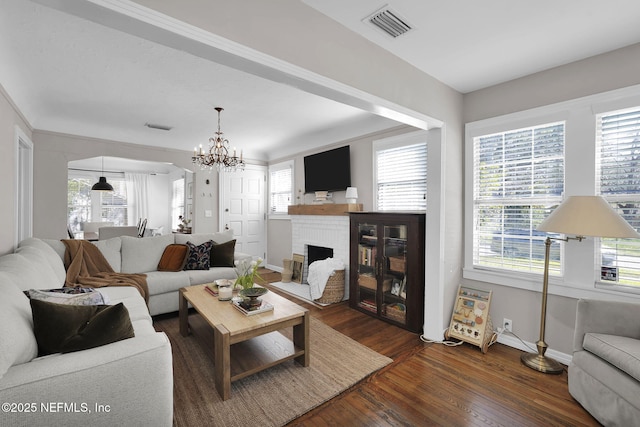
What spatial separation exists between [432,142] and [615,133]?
136 centimetres

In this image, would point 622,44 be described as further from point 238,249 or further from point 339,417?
point 238,249

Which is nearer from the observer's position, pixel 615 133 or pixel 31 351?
pixel 31 351

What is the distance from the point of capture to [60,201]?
14.0 feet

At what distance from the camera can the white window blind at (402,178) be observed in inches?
140

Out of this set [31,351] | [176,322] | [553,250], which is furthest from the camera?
[176,322]

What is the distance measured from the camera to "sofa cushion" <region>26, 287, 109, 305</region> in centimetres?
168

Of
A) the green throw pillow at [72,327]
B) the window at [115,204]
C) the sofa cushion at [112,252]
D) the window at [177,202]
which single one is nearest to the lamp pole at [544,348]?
the green throw pillow at [72,327]

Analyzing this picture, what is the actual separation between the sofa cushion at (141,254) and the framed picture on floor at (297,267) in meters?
2.19

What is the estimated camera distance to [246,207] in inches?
245

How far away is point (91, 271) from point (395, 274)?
11.3 ft

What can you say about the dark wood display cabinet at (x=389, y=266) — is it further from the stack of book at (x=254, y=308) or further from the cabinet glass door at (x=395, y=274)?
the stack of book at (x=254, y=308)

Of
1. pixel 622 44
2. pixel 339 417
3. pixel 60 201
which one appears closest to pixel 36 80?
pixel 60 201

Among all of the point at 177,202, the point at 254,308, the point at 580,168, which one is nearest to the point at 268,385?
the point at 254,308

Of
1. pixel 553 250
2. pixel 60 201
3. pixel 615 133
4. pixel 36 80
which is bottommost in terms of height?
pixel 553 250
